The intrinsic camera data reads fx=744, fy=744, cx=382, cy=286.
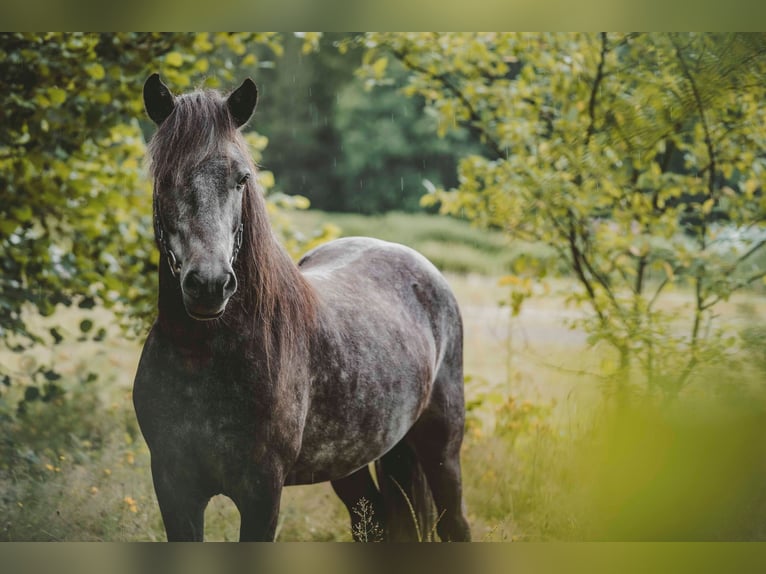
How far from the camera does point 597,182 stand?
3.76m

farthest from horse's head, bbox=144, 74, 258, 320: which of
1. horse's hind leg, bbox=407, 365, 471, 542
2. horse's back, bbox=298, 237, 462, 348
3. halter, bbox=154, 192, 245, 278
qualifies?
horse's hind leg, bbox=407, 365, 471, 542

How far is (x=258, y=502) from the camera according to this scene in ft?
6.67

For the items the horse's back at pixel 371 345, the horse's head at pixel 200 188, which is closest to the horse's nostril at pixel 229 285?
the horse's head at pixel 200 188

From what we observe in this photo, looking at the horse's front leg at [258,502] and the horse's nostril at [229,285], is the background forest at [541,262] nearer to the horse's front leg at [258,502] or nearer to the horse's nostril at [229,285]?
the horse's front leg at [258,502]

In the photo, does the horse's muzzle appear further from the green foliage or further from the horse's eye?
the green foliage

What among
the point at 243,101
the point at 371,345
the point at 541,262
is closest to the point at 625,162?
the point at 541,262

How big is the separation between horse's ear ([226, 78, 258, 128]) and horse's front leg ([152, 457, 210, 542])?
99 cm

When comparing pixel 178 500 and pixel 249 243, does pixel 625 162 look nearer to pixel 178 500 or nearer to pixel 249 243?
pixel 249 243

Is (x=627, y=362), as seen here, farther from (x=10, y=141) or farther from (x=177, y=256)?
A: (x=10, y=141)

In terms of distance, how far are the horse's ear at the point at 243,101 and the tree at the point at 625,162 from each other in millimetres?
1730

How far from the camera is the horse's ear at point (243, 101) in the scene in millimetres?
2023

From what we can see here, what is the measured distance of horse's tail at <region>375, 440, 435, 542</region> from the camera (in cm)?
280
